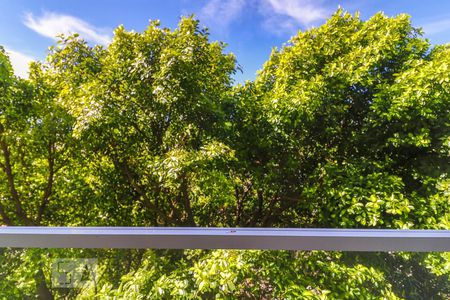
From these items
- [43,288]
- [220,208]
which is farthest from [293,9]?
[43,288]

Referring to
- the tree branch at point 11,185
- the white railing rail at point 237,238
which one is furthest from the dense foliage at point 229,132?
the white railing rail at point 237,238

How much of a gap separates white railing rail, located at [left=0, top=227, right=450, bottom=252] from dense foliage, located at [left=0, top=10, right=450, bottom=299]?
101 cm

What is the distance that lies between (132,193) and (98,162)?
41 cm

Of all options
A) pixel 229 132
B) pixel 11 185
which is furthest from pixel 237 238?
pixel 11 185

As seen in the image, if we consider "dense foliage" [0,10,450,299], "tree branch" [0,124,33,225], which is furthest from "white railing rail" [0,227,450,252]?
"tree branch" [0,124,33,225]

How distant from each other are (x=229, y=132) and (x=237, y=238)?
1.49 metres

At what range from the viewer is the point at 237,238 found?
32.3 inches

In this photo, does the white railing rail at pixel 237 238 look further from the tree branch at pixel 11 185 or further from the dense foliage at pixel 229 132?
the tree branch at pixel 11 185

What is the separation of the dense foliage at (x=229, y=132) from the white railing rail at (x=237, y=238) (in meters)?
1.01

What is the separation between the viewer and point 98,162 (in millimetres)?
2375

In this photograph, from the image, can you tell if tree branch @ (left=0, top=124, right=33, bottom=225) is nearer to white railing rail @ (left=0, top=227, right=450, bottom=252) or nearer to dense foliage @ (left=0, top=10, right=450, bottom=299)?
dense foliage @ (left=0, top=10, right=450, bottom=299)

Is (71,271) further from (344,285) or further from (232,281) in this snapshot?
(344,285)

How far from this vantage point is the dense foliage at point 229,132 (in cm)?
192

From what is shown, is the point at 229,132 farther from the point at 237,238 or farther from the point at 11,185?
the point at 11,185
